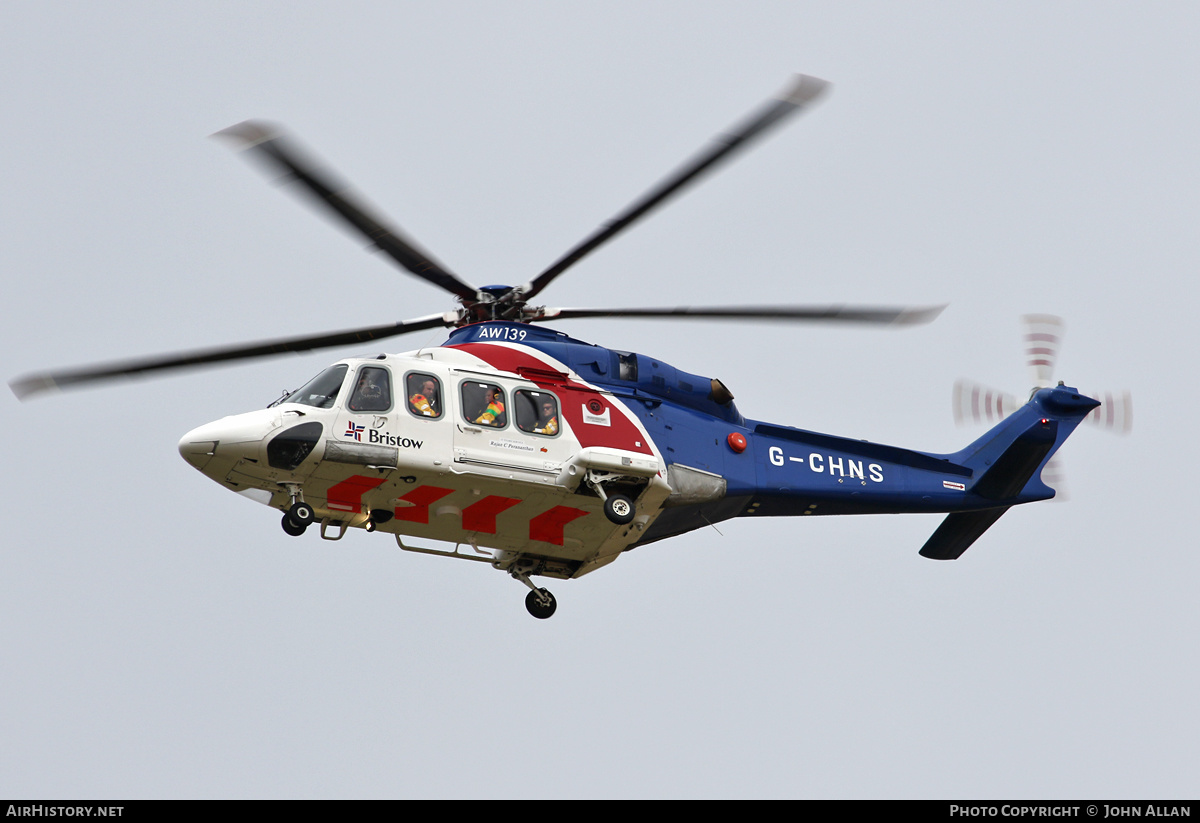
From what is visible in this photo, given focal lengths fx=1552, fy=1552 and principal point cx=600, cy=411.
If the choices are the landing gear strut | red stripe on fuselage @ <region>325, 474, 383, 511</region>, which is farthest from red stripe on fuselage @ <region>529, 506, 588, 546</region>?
red stripe on fuselage @ <region>325, 474, 383, 511</region>

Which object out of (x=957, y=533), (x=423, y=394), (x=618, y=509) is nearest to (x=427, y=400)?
(x=423, y=394)

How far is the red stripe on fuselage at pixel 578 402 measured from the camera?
789 inches

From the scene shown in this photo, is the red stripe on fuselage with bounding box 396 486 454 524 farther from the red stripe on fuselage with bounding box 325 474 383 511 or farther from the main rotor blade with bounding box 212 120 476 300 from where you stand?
the main rotor blade with bounding box 212 120 476 300

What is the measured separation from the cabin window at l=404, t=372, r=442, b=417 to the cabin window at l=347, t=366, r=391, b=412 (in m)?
0.26

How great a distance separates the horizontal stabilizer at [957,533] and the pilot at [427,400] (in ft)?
28.6

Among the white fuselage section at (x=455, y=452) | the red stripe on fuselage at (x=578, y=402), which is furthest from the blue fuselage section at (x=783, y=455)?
the white fuselage section at (x=455, y=452)

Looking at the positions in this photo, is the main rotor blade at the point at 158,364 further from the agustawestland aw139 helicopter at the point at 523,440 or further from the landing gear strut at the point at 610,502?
the landing gear strut at the point at 610,502

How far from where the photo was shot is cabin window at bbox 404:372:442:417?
751 inches

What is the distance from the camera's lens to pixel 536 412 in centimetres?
1980

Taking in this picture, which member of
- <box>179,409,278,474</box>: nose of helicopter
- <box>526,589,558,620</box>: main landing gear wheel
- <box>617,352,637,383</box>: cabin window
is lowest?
<box>526,589,558,620</box>: main landing gear wheel

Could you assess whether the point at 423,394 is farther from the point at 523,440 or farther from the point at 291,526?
the point at 291,526

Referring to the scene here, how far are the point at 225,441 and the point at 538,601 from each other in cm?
508
